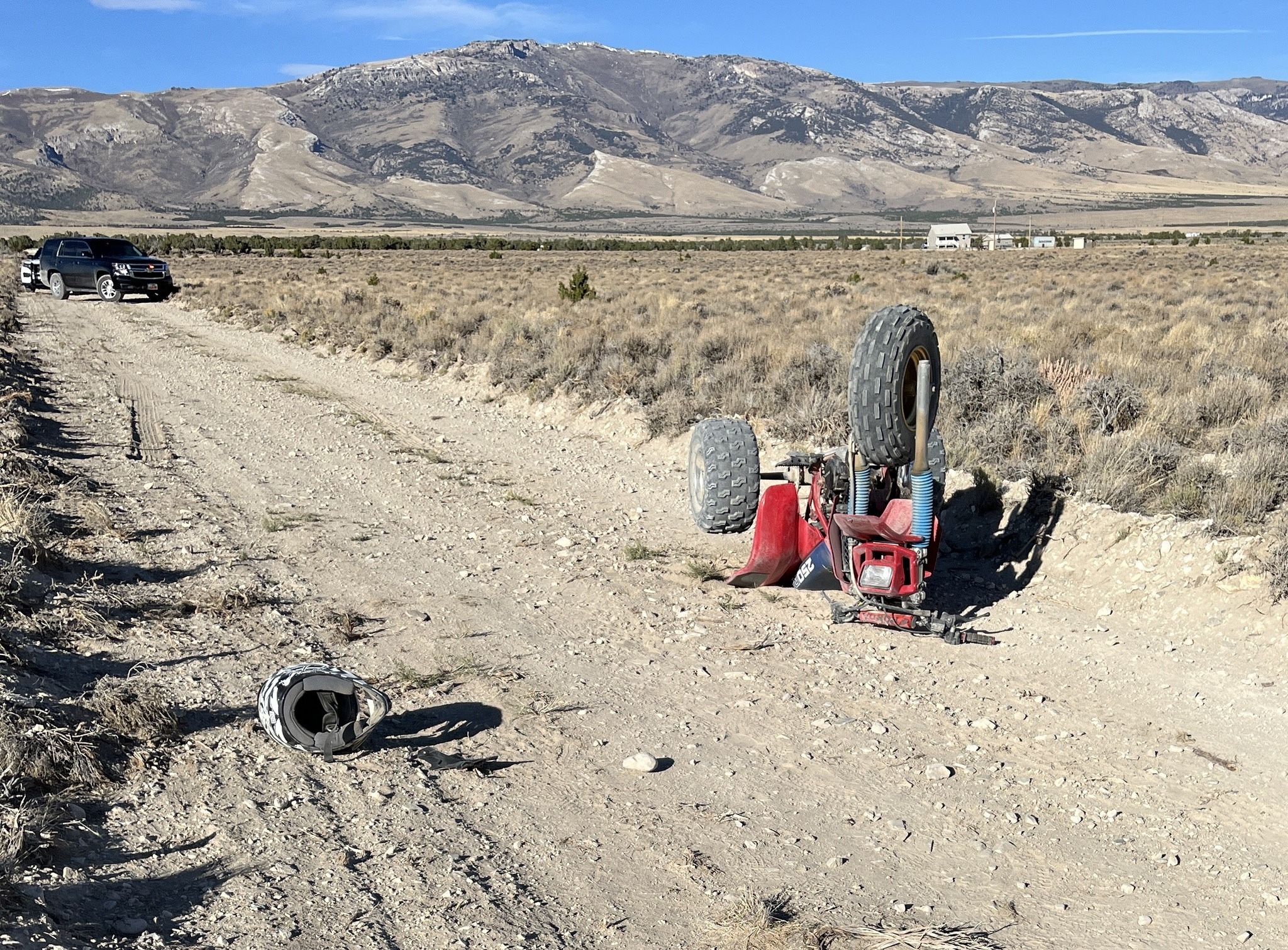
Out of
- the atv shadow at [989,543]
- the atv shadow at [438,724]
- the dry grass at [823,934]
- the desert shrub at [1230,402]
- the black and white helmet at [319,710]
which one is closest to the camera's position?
the dry grass at [823,934]

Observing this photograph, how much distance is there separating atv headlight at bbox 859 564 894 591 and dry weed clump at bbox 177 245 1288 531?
2.28 m

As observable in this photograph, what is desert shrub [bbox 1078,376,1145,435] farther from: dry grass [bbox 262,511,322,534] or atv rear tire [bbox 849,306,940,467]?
dry grass [bbox 262,511,322,534]

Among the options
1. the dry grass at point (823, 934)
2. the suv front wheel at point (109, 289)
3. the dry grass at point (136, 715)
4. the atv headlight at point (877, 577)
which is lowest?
the dry grass at point (823, 934)

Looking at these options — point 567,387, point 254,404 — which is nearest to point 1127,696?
point 567,387

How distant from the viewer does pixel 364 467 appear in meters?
10.1

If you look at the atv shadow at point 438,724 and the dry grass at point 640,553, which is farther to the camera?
the dry grass at point 640,553

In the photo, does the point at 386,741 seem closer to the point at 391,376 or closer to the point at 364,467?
the point at 364,467

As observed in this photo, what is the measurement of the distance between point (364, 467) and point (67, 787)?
632 centimetres

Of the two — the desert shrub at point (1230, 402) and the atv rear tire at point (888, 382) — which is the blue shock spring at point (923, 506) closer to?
the atv rear tire at point (888, 382)

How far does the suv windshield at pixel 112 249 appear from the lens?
31734mm

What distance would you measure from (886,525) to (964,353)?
6011 mm

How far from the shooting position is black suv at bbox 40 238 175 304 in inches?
1233

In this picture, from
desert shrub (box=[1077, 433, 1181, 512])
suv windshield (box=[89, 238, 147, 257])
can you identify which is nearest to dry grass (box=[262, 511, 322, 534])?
desert shrub (box=[1077, 433, 1181, 512])

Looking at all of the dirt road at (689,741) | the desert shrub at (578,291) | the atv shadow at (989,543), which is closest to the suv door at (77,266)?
the desert shrub at (578,291)
